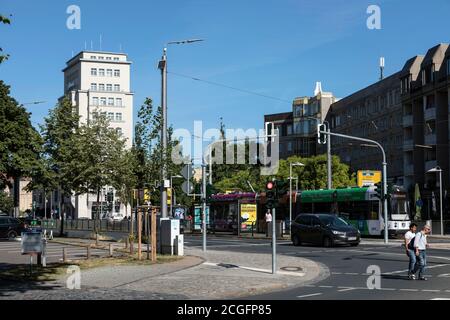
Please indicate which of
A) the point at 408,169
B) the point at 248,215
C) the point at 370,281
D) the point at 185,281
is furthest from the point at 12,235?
the point at 408,169

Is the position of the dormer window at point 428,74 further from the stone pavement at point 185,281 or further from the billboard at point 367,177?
the stone pavement at point 185,281

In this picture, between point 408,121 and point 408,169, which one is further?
point 408,169

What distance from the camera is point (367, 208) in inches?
1622

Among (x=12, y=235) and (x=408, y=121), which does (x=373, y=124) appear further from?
(x=12, y=235)

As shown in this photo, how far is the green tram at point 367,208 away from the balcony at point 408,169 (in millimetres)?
30375

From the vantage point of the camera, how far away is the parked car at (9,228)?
147 ft

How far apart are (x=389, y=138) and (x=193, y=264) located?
202ft

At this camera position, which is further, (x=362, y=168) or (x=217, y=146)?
(x=362, y=168)

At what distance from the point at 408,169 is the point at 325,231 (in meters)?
43.4

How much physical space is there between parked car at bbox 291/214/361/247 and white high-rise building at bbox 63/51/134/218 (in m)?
88.6

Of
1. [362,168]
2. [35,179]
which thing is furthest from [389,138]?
[35,179]

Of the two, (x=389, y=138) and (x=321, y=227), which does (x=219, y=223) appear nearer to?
(x=321, y=227)

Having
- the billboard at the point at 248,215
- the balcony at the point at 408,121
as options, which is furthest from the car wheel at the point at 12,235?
the balcony at the point at 408,121

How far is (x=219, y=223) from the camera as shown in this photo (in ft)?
180
